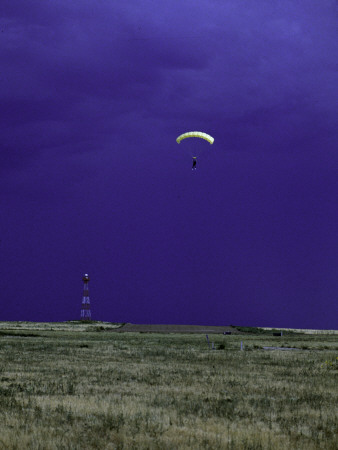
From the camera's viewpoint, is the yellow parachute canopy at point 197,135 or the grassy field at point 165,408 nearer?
the grassy field at point 165,408

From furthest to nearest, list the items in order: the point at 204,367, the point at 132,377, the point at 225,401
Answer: the point at 204,367 → the point at 132,377 → the point at 225,401

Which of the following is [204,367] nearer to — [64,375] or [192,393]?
[64,375]

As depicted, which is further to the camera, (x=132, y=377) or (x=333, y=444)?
(x=132, y=377)

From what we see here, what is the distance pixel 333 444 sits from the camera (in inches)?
465

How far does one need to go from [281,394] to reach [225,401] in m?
3.26

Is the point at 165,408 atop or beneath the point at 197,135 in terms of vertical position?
beneath

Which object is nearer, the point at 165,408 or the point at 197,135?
the point at 165,408

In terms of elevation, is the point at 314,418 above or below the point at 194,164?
below

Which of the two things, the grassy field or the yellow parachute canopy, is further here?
the yellow parachute canopy

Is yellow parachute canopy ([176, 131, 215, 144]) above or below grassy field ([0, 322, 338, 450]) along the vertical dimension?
above

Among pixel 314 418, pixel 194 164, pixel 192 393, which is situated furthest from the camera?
pixel 194 164

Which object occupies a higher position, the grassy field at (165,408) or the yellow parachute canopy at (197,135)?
the yellow parachute canopy at (197,135)

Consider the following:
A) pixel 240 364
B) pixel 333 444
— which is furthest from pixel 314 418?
pixel 240 364

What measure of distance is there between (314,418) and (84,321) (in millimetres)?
145135
